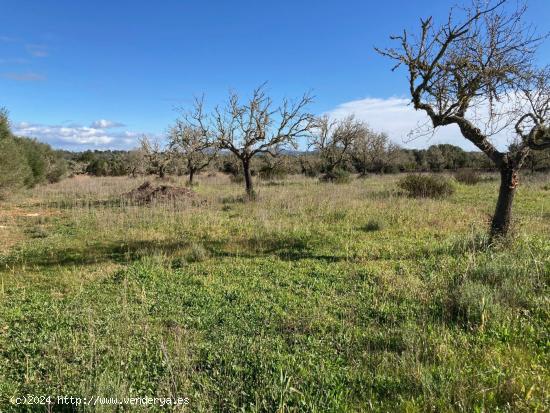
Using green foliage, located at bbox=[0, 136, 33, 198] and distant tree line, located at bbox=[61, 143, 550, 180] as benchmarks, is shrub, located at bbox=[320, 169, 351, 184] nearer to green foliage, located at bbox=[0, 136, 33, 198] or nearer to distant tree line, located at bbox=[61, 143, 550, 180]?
distant tree line, located at bbox=[61, 143, 550, 180]

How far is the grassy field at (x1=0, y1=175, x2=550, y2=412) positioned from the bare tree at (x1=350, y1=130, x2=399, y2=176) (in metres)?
30.4

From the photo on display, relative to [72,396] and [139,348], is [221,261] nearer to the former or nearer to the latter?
[139,348]

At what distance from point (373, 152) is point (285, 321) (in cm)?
4021

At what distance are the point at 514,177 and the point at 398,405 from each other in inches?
265

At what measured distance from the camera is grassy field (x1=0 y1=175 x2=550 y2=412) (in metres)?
3.29

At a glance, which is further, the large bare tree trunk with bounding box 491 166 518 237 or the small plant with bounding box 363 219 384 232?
the small plant with bounding box 363 219 384 232

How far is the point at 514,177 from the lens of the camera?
8.11 m

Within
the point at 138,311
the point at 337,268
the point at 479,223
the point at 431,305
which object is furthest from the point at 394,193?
the point at 138,311

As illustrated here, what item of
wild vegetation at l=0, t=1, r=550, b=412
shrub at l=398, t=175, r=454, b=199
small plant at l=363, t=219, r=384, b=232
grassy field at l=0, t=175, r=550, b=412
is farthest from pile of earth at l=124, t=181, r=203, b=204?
shrub at l=398, t=175, r=454, b=199

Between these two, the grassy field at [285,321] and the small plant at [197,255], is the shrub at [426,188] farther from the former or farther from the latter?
the small plant at [197,255]

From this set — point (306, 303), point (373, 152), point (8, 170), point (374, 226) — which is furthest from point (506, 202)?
point (373, 152)

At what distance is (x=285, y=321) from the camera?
4.83 m

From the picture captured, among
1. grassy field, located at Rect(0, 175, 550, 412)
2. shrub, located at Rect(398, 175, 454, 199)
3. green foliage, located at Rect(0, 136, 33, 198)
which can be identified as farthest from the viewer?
shrub, located at Rect(398, 175, 454, 199)

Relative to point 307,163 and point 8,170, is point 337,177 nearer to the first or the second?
point 307,163
